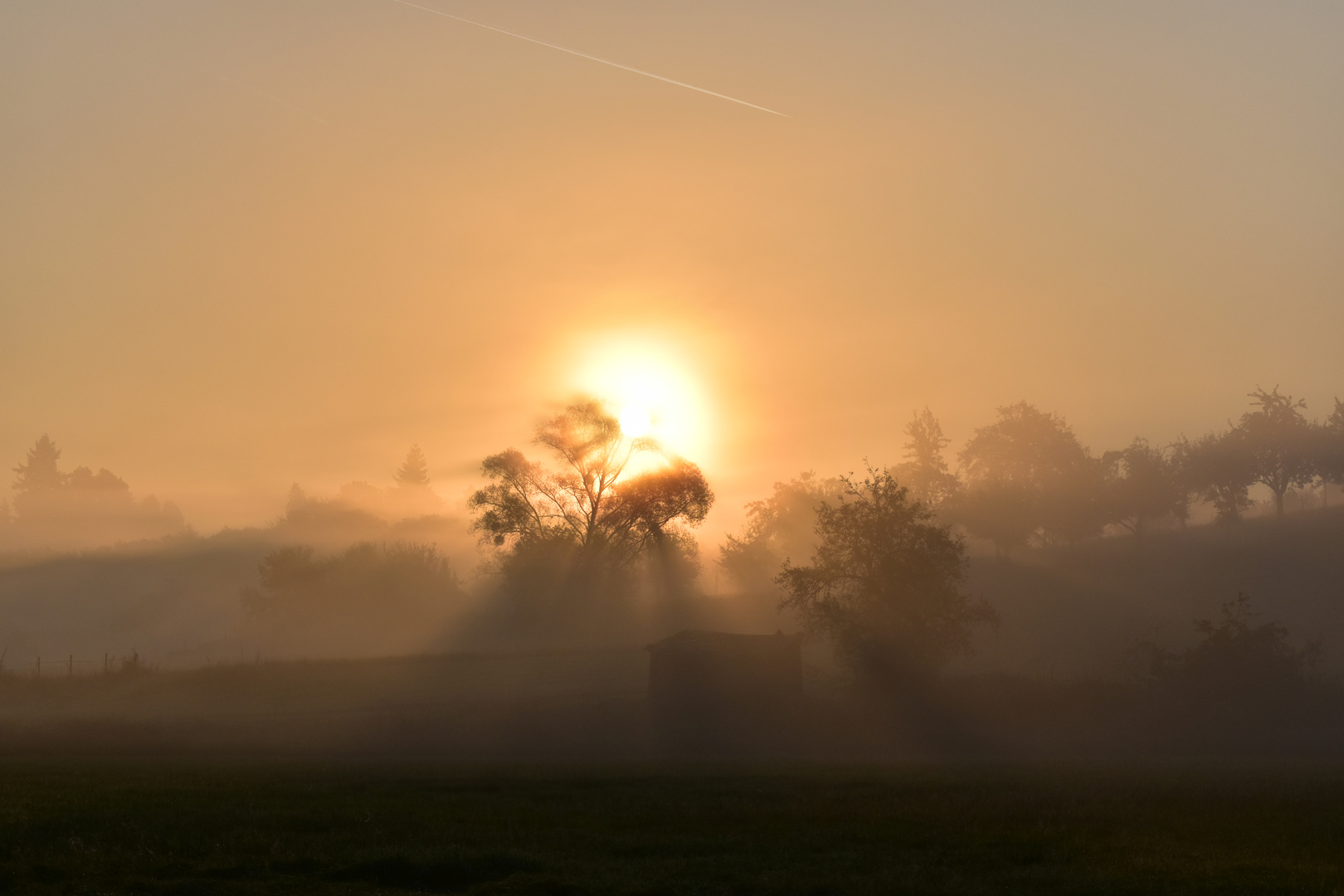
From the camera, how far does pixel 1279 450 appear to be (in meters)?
128

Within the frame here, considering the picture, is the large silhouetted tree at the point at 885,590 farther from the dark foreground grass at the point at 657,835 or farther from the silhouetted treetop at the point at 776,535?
the silhouetted treetop at the point at 776,535

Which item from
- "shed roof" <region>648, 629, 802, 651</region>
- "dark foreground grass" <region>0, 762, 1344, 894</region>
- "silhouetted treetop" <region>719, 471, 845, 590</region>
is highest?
"silhouetted treetop" <region>719, 471, 845, 590</region>

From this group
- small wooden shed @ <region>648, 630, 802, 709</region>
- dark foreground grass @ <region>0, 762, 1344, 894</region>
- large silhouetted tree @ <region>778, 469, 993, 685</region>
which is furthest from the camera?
large silhouetted tree @ <region>778, 469, 993, 685</region>

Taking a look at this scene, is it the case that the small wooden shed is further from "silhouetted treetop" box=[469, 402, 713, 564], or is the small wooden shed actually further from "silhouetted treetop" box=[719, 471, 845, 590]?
"silhouetted treetop" box=[719, 471, 845, 590]

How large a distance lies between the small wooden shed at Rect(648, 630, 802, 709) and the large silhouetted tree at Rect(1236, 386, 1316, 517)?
9466cm

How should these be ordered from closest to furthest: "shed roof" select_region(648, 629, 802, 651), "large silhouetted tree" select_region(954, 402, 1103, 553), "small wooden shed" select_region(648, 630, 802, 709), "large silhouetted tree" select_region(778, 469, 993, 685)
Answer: "small wooden shed" select_region(648, 630, 802, 709)
"shed roof" select_region(648, 629, 802, 651)
"large silhouetted tree" select_region(778, 469, 993, 685)
"large silhouetted tree" select_region(954, 402, 1103, 553)

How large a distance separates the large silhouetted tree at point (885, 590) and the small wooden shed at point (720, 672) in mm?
3986

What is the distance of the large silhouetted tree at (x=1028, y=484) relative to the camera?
395 feet

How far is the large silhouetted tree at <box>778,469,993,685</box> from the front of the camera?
60.8m

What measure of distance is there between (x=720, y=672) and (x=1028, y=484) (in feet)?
286

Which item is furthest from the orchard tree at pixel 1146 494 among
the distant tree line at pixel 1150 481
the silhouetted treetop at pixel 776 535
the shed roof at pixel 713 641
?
the shed roof at pixel 713 641

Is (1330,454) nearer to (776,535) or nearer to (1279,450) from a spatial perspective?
(1279,450)

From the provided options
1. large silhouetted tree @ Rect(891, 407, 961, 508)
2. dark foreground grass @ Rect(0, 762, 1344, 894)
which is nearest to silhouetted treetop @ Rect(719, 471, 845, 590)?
large silhouetted tree @ Rect(891, 407, 961, 508)

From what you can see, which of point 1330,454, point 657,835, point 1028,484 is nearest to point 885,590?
point 657,835
